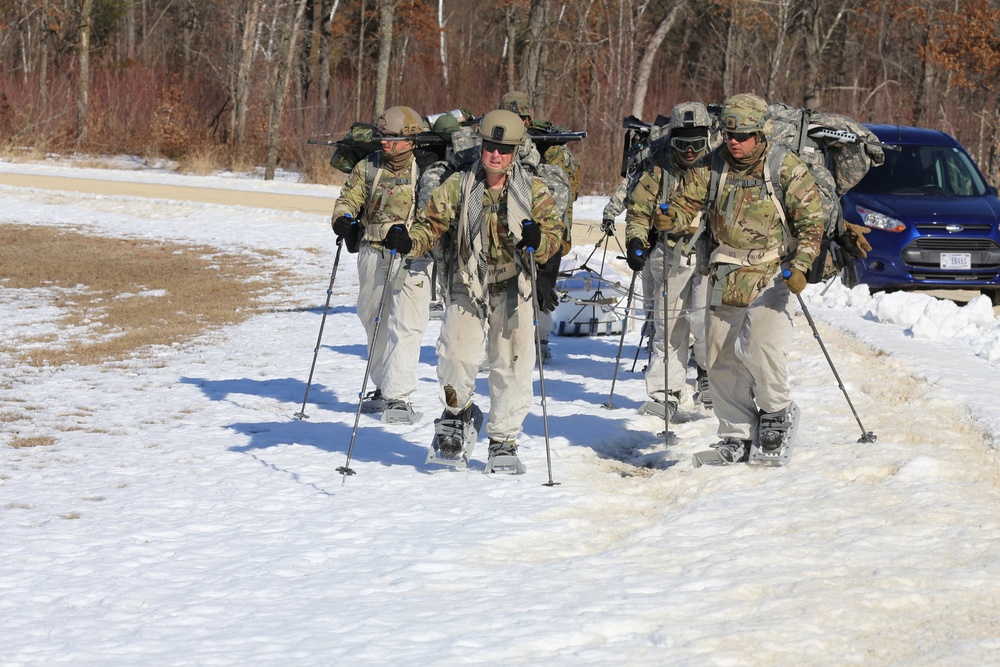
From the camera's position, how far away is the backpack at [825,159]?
7730 mm

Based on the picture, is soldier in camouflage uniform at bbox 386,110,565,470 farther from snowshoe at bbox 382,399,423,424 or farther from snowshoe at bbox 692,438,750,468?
snowshoe at bbox 382,399,423,424

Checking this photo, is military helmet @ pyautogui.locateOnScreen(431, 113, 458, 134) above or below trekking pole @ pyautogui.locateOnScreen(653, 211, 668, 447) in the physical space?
above

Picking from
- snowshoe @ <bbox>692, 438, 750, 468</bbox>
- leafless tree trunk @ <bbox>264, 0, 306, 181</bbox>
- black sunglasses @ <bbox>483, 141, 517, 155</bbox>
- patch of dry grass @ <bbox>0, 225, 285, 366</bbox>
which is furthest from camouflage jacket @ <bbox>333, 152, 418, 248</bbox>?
leafless tree trunk @ <bbox>264, 0, 306, 181</bbox>

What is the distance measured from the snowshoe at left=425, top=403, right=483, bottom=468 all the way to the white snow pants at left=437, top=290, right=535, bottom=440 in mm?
88

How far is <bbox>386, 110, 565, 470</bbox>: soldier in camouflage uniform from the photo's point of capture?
7320 mm

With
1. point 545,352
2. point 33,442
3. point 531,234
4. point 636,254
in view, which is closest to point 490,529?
point 531,234

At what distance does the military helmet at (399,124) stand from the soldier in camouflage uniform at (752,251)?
2066mm

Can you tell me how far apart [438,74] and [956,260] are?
1222 inches

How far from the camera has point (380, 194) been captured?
9.29 meters

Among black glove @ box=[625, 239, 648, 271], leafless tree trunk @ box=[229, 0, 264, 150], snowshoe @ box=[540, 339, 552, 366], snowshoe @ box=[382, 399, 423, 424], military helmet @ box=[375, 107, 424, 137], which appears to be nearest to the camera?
black glove @ box=[625, 239, 648, 271]

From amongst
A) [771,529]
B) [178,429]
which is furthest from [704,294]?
[178,429]

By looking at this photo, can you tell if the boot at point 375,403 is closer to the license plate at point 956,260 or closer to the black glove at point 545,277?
the black glove at point 545,277

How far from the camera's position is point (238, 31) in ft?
120

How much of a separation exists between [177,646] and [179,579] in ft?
2.82
